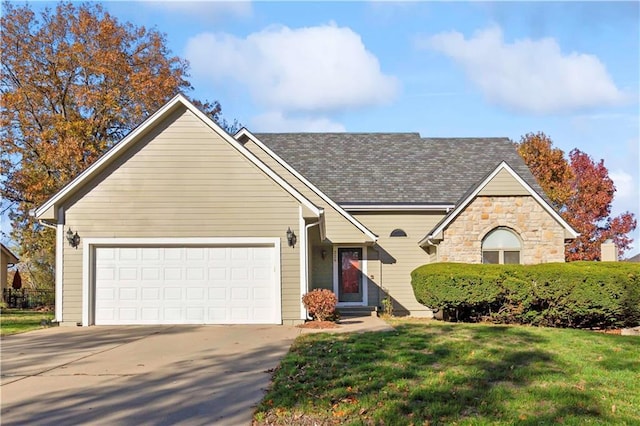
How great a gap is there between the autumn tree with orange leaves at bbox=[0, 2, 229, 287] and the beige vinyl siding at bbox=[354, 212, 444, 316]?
12644 mm

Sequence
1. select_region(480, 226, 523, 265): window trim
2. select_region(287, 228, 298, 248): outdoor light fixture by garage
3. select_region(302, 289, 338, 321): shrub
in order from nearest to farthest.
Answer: select_region(302, 289, 338, 321): shrub, select_region(287, 228, 298, 248): outdoor light fixture by garage, select_region(480, 226, 523, 265): window trim

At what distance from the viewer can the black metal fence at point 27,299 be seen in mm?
30688

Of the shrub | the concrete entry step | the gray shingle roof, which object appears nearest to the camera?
the shrub

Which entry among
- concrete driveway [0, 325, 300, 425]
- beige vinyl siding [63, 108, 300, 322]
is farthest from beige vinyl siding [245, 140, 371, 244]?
concrete driveway [0, 325, 300, 425]

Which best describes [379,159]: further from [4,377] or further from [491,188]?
[4,377]

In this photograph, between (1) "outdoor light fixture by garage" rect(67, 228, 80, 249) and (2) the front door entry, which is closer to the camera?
(1) "outdoor light fixture by garage" rect(67, 228, 80, 249)

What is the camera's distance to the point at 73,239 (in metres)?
15.7

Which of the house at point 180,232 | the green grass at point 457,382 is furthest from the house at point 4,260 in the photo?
the green grass at point 457,382

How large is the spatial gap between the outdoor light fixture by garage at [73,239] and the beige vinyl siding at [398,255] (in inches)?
377

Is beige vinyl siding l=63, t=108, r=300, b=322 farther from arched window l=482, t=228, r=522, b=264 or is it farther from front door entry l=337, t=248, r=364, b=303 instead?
arched window l=482, t=228, r=522, b=264

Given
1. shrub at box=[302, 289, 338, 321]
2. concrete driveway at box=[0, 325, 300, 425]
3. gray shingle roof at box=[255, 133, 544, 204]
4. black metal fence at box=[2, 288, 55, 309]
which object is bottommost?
black metal fence at box=[2, 288, 55, 309]

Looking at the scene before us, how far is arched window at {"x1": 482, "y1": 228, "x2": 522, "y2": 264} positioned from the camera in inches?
741

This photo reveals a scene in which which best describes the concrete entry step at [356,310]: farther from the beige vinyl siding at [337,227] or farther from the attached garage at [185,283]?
the attached garage at [185,283]

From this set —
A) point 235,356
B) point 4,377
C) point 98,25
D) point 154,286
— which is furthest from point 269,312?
point 98,25
